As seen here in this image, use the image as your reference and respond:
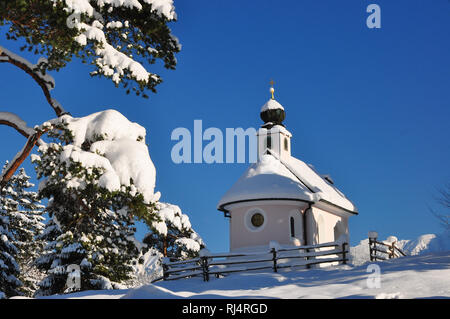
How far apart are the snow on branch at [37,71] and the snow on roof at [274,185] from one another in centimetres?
1284

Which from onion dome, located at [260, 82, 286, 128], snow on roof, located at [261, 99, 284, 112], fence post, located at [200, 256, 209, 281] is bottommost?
fence post, located at [200, 256, 209, 281]

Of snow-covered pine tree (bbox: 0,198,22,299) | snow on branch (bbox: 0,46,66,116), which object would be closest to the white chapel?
snow-covered pine tree (bbox: 0,198,22,299)

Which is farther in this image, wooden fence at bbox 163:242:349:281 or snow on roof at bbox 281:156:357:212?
snow on roof at bbox 281:156:357:212

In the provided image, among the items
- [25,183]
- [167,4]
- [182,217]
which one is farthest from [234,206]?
[25,183]

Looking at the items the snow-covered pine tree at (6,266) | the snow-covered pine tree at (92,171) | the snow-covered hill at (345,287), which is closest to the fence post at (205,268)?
the snow-covered hill at (345,287)

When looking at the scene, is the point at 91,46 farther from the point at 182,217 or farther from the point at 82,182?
the point at 182,217

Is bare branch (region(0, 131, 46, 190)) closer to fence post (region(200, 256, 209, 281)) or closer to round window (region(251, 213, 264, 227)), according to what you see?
fence post (region(200, 256, 209, 281))

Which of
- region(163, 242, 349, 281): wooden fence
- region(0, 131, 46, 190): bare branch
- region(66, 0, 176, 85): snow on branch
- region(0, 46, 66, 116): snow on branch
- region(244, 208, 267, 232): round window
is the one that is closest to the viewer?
region(66, 0, 176, 85): snow on branch

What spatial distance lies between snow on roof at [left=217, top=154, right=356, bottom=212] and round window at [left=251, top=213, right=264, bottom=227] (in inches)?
44.1

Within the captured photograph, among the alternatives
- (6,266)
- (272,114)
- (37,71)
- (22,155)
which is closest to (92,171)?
(22,155)

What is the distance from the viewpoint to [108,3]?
13.0 meters

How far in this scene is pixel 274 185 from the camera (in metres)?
25.9

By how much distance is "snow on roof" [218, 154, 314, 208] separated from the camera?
25.6m

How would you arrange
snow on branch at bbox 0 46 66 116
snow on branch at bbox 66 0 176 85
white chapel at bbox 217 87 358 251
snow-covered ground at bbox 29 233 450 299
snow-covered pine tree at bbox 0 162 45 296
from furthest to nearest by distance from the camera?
snow-covered pine tree at bbox 0 162 45 296
white chapel at bbox 217 87 358 251
snow on branch at bbox 0 46 66 116
snow on branch at bbox 66 0 176 85
snow-covered ground at bbox 29 233 450 299
